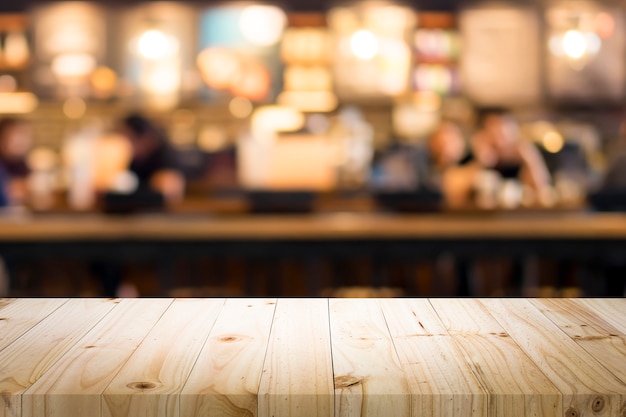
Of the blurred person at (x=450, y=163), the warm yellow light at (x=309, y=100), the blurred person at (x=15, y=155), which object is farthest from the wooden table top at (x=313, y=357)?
Answer: the warm yellow light at (x=309, y=100)

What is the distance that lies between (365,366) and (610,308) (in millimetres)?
757

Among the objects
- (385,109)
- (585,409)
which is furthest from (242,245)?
(385,109)

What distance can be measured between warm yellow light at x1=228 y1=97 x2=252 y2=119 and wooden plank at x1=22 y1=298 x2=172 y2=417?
620cm

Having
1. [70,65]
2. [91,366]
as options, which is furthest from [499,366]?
[70,65]

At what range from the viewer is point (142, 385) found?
4.37 ft

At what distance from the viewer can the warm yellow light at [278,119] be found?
8.21 m

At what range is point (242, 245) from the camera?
14.9 ft

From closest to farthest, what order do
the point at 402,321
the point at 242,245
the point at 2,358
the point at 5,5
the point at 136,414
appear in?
the point at 136,414
the point at 2,358
the point at 402,321
the point at 242,245
the point at 5,5

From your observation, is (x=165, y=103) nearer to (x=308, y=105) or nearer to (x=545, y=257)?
(x=308, y=105)

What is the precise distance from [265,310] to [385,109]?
664 cm

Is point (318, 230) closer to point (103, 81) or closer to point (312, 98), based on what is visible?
point (312, 98)

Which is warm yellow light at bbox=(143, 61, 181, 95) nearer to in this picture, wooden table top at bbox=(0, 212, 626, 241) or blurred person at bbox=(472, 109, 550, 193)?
blurred person at bbox=(472, 109, 550, 193)

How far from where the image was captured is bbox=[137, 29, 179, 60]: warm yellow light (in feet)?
25.5

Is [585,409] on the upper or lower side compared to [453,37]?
lower
